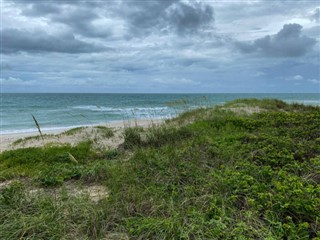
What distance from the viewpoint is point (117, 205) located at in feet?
11.3


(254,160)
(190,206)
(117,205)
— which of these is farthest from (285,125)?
(117,205)

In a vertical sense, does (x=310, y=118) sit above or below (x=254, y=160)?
above

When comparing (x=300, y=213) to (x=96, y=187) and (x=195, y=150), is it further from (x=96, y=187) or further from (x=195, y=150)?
(x=96, y=187)

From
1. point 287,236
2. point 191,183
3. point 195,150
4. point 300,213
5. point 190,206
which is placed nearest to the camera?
point 287,236

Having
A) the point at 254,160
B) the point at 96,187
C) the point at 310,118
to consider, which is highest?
the point at 310,118

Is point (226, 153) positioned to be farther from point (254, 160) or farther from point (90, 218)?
point (90, 218)

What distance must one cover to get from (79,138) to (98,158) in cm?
323

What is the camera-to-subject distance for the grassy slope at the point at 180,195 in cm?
292

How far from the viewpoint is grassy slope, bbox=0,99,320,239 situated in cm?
292

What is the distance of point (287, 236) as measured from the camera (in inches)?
111

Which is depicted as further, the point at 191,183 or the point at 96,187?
the point at 96,187

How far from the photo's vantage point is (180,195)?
3758 mm

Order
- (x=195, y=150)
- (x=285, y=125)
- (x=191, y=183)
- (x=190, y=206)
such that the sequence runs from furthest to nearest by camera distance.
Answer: (x=285, y=125) < (x=195, y=150) < (x=191, y=183) < (x=190, y=206)

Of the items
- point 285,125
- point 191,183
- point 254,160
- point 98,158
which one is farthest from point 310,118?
point 98,158
